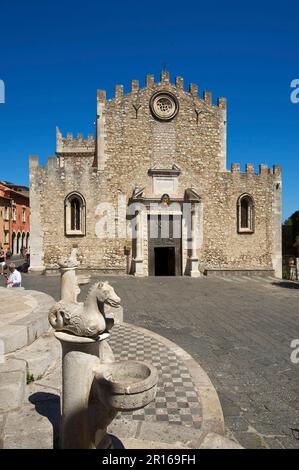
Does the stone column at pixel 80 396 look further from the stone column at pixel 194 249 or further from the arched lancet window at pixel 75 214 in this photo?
the stone column at pixel 194 249

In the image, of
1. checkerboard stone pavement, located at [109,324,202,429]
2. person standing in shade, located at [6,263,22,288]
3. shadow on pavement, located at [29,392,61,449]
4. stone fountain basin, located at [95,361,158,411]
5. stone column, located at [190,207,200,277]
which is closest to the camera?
stone fountain basin, located at [95,361,158,411]

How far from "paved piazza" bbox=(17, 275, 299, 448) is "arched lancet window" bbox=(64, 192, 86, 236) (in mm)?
3464

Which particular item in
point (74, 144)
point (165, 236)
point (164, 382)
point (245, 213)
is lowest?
point (164, 382)

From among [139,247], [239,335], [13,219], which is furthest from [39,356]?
[13,219]

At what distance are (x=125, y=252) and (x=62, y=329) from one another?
50.6 feet

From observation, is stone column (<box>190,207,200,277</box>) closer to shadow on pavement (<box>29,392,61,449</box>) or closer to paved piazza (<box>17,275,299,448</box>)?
paved piazza (<box>17,275,299,448</box>)

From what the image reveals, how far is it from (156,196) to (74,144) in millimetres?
17162

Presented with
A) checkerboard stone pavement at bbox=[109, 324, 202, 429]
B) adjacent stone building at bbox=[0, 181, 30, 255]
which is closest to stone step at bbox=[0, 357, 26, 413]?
checkerboard stone pavement at bbox=[109, 324, 202, 429]

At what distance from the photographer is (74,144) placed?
104ft

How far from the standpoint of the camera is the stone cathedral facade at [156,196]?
17719 millimetres

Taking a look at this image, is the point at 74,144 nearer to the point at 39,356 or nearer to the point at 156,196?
the point at 156,196

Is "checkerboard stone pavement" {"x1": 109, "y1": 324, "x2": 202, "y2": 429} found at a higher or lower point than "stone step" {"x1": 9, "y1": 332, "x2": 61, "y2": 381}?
lower

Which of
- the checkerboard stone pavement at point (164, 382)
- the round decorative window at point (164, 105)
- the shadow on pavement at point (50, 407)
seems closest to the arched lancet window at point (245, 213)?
the round decorative window at point (164, 105)

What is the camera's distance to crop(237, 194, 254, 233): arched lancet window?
18.8 m
